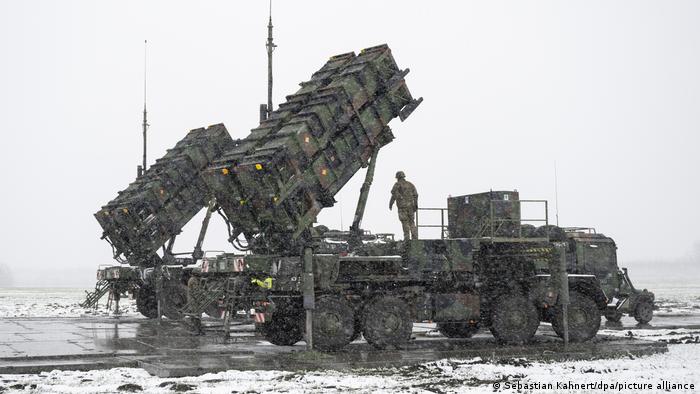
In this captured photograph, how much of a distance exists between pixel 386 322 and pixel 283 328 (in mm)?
2143

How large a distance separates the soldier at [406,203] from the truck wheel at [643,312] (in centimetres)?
957

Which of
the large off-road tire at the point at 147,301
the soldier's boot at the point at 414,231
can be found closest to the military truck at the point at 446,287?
the soldier's boot at the point at 414,231

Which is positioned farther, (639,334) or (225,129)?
(225,129)

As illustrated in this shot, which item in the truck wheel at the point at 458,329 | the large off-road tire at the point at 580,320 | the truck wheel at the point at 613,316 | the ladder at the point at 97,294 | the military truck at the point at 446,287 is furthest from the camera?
the ladder at the point at 97,294

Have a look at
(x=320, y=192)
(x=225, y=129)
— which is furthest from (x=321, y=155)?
(x=225, y=129)

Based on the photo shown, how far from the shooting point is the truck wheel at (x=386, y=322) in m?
15.7

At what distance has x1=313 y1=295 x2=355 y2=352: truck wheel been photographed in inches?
599

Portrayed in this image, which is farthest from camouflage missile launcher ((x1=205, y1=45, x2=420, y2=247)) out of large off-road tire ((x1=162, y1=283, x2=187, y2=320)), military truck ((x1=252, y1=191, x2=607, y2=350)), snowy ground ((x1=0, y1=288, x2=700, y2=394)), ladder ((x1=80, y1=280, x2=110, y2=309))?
ladder ((x1=80, y1=280, x2=110, y2=309))

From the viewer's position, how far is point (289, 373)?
12.3m

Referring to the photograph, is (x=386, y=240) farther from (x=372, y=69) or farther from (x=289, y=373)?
(x=289, y=373)

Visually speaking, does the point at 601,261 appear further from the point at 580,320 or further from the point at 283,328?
the point at 283,328

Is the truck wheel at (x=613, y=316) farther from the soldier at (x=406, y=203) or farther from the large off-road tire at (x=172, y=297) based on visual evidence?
the large off-road tire at (x=172, y=297)

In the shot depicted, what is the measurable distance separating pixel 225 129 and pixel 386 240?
12457 mm

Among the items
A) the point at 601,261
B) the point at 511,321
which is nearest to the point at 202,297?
the point at 511,321
